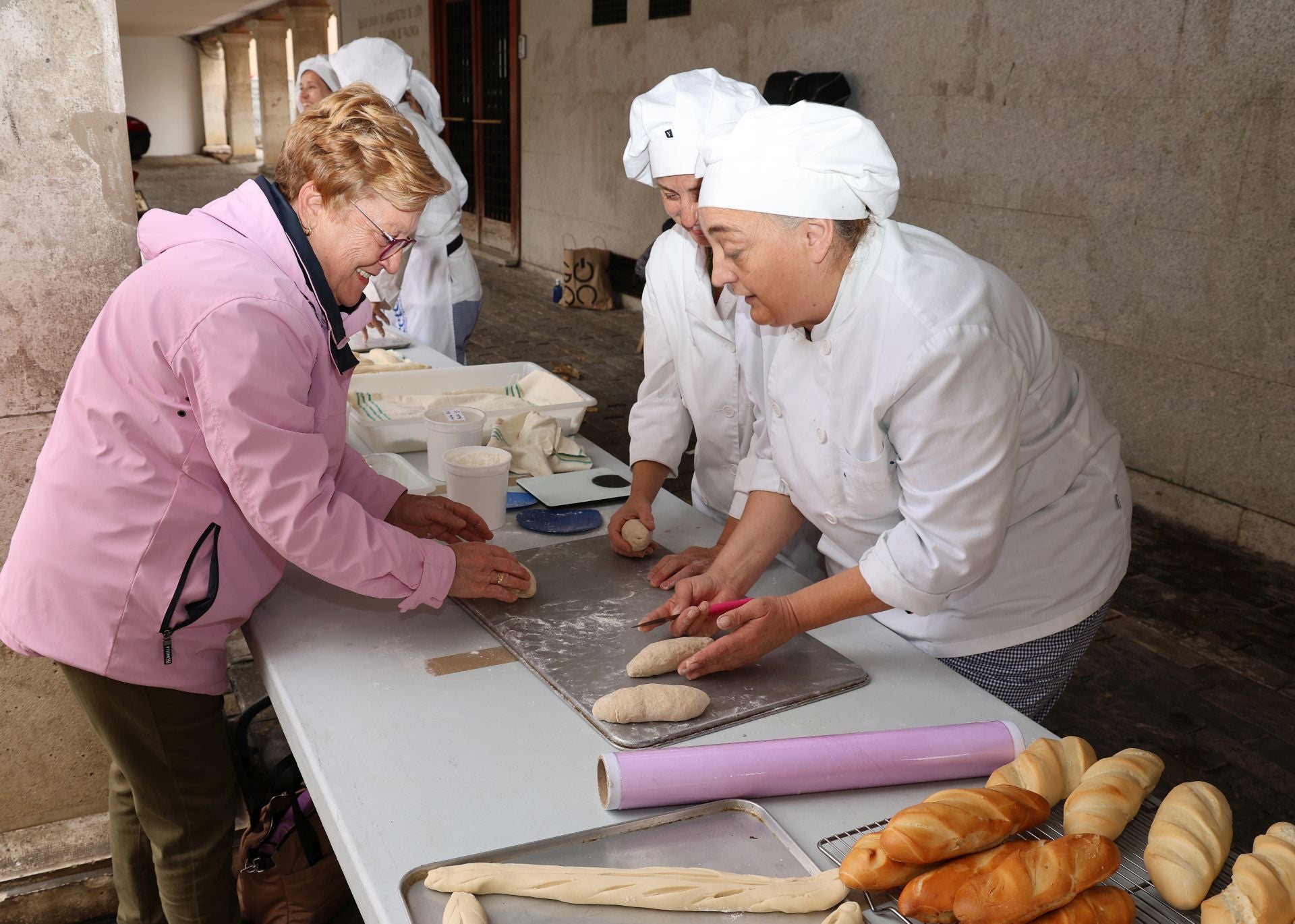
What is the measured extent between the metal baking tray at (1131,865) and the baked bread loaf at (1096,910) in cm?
6

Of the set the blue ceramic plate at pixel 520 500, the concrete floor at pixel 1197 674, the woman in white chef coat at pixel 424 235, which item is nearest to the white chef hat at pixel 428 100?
the woman in white chef coat at pixel 424 235

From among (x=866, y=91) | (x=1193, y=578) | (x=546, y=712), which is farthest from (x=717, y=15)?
(x=546, y=712)

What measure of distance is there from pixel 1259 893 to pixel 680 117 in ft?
5.43

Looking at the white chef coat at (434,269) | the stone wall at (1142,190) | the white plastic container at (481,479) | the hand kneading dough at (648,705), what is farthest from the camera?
the white chef coat at (434,269)

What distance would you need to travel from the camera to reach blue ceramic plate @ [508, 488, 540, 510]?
87.7 inches

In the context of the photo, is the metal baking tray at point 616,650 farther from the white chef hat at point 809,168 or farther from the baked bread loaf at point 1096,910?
the white chef hat at point 809,168

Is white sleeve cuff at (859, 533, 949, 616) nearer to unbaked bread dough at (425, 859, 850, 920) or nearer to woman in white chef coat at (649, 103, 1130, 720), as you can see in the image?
woman in white chef coat at (649, 103, 1130, 720)

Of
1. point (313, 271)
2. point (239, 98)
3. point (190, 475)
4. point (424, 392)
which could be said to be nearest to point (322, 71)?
point (424, 392)

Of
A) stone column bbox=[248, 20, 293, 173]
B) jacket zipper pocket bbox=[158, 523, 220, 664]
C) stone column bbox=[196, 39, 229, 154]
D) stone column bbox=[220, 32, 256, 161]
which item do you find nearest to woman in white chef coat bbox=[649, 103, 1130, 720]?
jacket zipper pocket bbox=[158, 523, 220, 664]

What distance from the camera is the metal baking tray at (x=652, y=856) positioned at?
1084 mm

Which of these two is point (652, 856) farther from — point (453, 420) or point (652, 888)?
point (453, 420)

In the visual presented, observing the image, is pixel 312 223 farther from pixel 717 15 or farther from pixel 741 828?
pixel 717 15

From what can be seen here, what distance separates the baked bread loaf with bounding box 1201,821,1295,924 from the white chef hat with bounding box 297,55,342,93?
4234mm

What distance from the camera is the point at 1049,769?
126 centimetres
